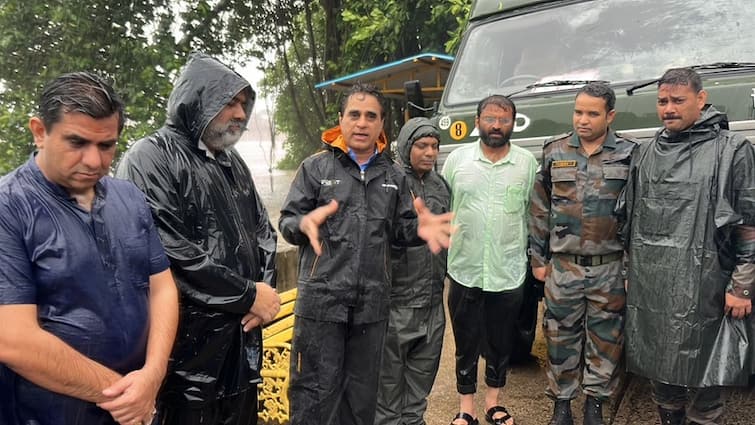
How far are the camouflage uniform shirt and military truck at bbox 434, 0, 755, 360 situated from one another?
0.34 meters

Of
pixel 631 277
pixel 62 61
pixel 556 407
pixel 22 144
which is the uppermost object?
pixel 62 61

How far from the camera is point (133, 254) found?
1.61 meters

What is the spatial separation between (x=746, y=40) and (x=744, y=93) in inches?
18.2

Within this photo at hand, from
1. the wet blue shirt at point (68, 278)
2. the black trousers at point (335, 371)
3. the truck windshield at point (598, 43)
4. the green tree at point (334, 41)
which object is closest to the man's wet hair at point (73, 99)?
the wet blue shirt at point (68, 278)

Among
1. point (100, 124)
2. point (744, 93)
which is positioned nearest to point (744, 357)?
point (744, 93)

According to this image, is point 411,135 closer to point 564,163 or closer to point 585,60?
point 564,163

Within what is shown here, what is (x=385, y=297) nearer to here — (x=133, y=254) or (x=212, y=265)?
(x=212, y=265)

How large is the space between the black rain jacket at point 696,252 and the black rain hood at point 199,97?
6.68 feet

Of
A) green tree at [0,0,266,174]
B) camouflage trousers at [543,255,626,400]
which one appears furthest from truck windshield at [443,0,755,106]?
green tree at [0,0,266,174]

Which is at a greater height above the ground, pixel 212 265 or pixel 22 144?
pixel 22 144

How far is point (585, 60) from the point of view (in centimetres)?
347

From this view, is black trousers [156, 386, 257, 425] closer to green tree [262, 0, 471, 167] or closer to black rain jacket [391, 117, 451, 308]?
black rain jacket [391, 117, 451, 308]

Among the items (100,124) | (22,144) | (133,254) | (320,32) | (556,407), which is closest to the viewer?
(100,124)

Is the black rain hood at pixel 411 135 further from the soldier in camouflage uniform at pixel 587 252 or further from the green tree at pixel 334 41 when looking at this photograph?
the green tree at pixel 334 41
